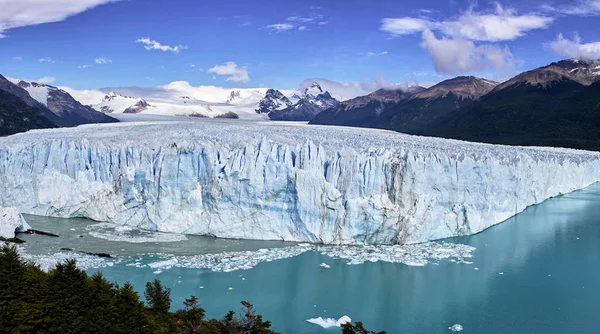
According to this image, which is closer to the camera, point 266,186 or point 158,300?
point 158,300

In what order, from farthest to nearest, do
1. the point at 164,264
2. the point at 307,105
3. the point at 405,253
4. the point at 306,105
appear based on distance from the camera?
the point at 307,105 < the point at 306,105 < the point at 405,253 < the point at 164,264

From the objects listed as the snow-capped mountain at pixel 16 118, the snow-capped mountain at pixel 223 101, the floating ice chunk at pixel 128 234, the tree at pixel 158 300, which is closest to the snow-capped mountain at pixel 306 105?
the snow-capped mountain at pixel 223 101

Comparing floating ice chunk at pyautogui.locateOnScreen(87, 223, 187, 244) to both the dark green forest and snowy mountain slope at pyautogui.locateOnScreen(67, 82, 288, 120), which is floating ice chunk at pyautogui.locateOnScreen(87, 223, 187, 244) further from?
snowy mountain slope at pyautogui.locateOnScreen(67, 82, 288, 120)

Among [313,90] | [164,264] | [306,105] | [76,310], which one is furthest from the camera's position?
[313,90]

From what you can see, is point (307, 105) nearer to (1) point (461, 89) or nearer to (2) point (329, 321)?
(1) point (461, 89)

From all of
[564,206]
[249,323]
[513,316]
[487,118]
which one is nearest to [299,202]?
[513,316]

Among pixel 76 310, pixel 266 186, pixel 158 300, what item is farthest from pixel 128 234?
pixel 76 310

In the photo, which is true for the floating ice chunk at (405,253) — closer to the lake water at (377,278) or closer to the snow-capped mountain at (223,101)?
the lake water at (377,278)

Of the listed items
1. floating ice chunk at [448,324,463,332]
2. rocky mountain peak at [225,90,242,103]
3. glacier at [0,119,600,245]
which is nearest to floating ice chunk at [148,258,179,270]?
glacier at [0,119,600,245]
